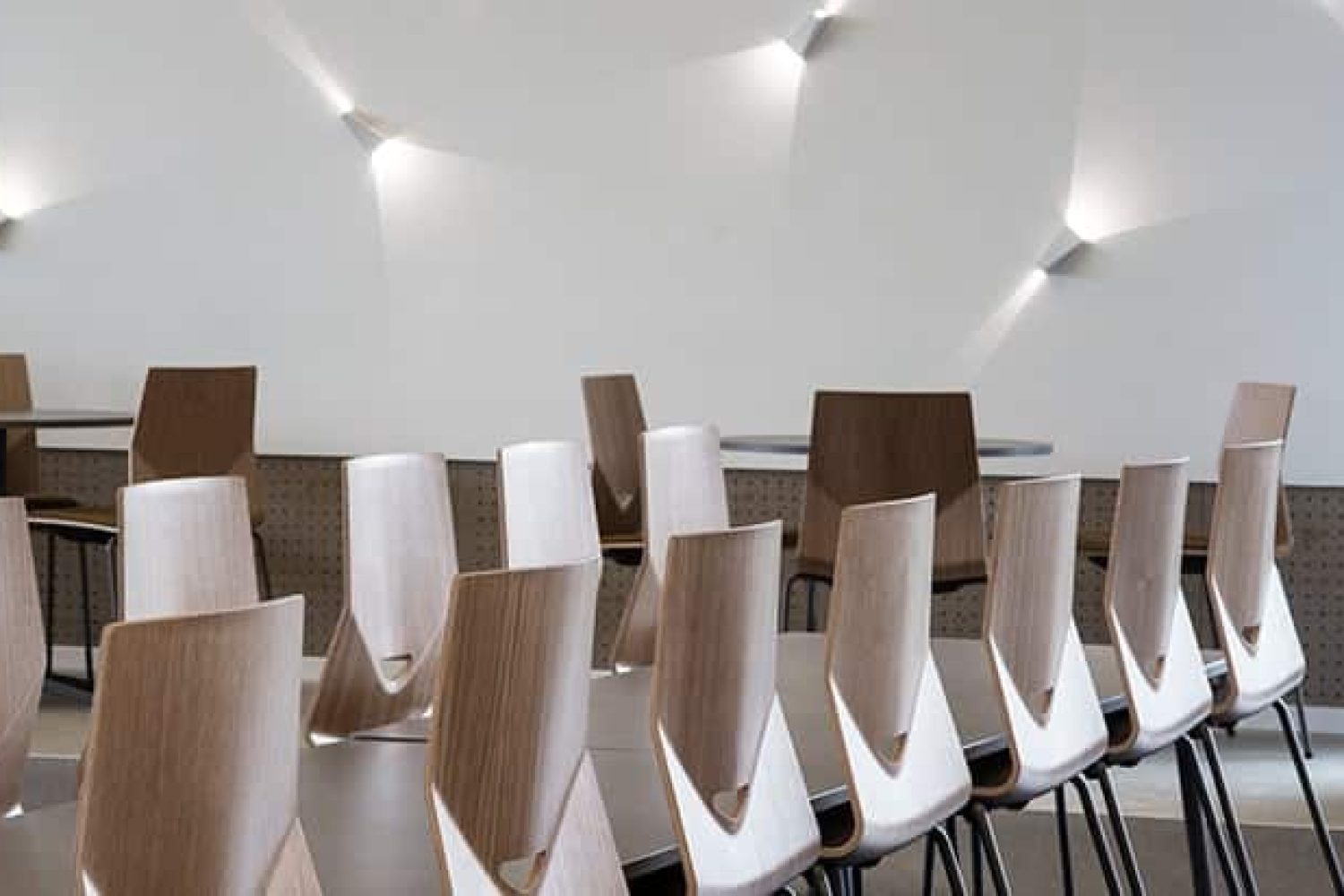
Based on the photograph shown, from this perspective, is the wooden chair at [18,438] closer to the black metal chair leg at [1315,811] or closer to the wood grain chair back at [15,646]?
the black metal chair leg at [1315,811]

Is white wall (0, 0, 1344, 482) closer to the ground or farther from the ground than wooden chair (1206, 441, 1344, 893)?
farther from the ground

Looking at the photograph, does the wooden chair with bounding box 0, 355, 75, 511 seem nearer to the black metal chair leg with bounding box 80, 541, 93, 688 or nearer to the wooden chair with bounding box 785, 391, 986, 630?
the black metal chair leg with bounding box 80, 541, 93, 688

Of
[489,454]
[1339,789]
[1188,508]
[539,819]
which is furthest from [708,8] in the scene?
[539,819]

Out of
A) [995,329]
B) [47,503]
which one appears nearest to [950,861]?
[995,329]

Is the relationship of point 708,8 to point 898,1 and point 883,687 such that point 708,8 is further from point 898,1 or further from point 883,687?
point 883,687

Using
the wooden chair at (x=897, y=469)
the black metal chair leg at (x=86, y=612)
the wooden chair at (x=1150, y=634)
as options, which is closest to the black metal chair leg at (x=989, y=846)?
the wooden chair at (x=1150, y=634)

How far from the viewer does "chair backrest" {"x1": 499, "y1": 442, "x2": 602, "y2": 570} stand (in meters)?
3.81

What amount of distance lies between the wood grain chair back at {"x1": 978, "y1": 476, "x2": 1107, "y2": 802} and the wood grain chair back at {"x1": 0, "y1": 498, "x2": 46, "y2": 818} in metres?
1.28

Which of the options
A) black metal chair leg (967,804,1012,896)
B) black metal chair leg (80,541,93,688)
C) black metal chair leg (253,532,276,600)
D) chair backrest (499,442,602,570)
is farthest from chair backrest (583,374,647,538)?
black metal chair leg (967,804,1012,896)

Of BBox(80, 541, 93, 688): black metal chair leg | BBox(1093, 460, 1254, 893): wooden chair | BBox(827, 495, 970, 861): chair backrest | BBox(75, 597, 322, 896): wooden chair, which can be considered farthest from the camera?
BBox(80, 541, 93, 688): black metal chair leg

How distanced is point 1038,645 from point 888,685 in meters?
0.50

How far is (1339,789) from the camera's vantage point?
6.06 metres

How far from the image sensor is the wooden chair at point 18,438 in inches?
290

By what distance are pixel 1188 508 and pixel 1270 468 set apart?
2.80 m
